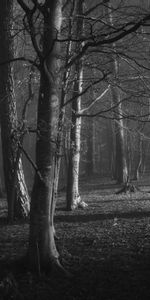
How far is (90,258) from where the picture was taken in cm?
788

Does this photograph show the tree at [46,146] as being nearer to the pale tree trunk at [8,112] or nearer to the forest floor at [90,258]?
the forest floor at [90,258]

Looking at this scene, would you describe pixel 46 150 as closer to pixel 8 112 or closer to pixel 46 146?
pixel 46 146

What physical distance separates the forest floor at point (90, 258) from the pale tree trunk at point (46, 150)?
1.52 feet

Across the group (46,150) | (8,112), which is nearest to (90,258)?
(46,150)

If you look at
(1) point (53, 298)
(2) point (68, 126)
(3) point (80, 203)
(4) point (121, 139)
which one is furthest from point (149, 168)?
(1) point (53, 298)

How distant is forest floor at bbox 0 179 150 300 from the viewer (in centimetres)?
627

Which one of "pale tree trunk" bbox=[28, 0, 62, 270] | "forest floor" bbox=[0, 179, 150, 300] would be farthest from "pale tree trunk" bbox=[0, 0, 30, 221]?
"pale tree trunk" bbox=[28, 0, 62, 270]

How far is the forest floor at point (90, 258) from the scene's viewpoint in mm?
6266

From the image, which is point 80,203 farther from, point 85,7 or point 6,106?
point 85,7

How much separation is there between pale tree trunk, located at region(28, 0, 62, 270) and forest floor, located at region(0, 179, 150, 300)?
0.46 m

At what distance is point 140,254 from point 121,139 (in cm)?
1561

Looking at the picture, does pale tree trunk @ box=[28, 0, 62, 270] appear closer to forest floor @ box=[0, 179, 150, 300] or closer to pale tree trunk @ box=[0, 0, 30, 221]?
forest floor @ box=[0, 179, 150, 300]

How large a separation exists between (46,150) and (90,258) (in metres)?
2.31

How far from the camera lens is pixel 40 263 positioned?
23.5 feet
